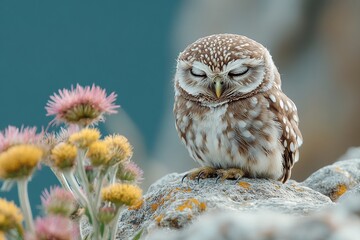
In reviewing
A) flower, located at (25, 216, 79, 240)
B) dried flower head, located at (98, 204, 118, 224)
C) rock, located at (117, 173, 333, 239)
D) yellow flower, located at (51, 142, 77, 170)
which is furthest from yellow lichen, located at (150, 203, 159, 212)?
flower, located at (25, 216, 79, 240)

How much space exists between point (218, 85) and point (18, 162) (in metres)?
2.38

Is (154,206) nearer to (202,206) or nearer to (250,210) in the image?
(202,206)

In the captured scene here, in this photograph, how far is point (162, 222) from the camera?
13.0 feet

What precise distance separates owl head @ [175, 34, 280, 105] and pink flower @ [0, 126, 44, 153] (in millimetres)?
2002

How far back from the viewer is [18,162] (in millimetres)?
3357

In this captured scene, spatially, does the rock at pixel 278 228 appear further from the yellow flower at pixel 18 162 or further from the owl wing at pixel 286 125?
the owl wing at pixel 286 125

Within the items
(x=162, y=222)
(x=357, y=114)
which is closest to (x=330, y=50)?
(x=357, y=114)

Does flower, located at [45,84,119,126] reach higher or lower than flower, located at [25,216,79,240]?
higher

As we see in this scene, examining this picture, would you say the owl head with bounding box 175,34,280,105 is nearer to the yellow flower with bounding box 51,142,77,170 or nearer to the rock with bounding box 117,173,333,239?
the rock with bounding box 117,173,333,239

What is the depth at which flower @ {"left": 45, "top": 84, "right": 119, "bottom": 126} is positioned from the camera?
3.88 meters

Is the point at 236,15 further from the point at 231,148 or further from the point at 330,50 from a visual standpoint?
the point at 231,148

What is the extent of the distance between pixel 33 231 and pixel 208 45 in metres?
2.60

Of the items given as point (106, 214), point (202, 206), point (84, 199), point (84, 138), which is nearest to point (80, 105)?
point (84, 138)

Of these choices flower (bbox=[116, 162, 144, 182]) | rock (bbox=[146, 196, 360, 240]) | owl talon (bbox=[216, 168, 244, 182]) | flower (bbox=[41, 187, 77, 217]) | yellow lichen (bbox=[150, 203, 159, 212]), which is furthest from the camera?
owl talon (bbox=[216, 168, 244, 182])
